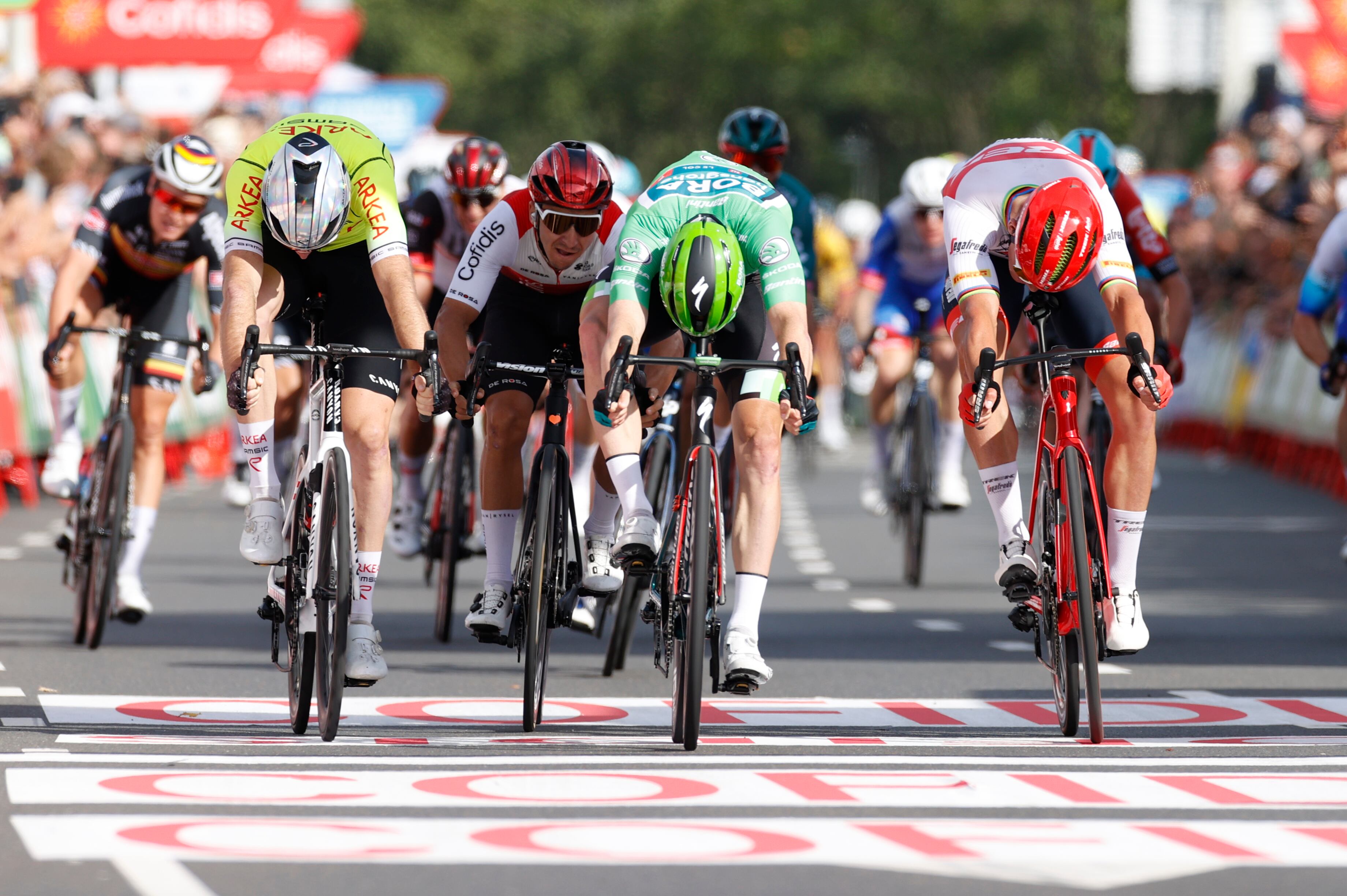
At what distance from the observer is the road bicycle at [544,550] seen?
7.91 metres

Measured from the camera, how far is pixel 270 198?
25.8 ft

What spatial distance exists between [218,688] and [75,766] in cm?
216

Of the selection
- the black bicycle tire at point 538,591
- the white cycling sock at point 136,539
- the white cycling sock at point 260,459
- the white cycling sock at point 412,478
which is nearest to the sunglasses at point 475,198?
the white cycling sock at point 412,478

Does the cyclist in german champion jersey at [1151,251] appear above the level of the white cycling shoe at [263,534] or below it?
above

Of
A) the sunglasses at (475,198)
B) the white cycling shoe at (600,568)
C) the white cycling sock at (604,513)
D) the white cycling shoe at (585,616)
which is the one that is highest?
the sunglasses at (475,198)

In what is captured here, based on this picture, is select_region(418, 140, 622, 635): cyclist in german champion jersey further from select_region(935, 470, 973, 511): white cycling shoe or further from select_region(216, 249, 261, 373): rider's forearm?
select_region(935, 470, 973, 511): white cycling shoe

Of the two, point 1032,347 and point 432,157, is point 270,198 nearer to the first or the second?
point 1032,347

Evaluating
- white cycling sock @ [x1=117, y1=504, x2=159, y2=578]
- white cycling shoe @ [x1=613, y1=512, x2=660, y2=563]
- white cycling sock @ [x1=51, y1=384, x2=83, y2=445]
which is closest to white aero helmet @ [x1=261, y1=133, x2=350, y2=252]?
white cycling shoe @ [x1=613, y1=512, x2=660, y2=563]

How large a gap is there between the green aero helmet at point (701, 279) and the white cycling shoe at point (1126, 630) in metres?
1.62

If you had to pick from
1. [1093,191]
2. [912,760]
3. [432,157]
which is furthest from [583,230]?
[432,157]

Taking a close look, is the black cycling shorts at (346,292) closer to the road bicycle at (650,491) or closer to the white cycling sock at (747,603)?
the white cycling sock at (747,603)

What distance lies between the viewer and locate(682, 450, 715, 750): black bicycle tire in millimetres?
7367

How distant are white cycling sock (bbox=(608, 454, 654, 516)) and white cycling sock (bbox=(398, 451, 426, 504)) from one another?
12.6 ft

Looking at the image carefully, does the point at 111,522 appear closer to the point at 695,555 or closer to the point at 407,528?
the point at 407,528
